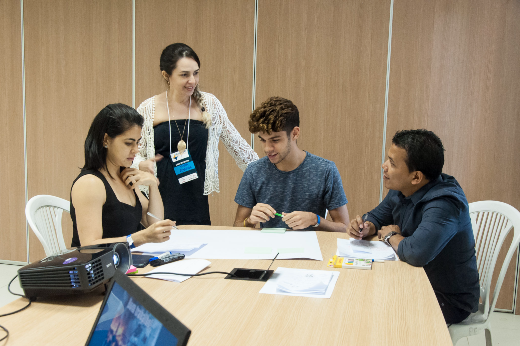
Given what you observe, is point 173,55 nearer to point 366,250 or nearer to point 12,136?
point 366,250

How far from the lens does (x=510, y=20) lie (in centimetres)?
293

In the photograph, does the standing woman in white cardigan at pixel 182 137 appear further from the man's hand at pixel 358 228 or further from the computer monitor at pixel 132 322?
the computer monitor at pixel 132 322

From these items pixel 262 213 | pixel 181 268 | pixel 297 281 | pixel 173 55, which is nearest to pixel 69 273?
pixel 181 268

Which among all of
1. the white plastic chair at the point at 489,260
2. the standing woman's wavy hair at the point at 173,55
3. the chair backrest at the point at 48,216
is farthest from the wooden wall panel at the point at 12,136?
the white plastic chair at the point at 489,260

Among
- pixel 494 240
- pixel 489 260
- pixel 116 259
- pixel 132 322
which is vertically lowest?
pixel 489 260

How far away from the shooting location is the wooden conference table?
100cm

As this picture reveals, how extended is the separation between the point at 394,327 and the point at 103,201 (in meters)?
1.21

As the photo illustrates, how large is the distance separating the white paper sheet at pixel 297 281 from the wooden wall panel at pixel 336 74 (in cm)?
193

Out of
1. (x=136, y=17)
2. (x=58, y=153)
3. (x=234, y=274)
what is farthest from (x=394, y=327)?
(x=58, y=153)

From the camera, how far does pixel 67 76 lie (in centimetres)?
377

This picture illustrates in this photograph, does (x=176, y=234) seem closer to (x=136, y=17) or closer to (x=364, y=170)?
(x=364, y=170)

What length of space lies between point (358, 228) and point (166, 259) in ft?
2.79

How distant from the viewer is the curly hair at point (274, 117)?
2.10 metres

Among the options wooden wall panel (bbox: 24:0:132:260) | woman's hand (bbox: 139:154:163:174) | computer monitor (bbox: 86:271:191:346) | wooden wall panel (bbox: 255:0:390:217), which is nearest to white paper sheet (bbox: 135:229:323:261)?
woman's hand (bbox: 139:154:163:174)
